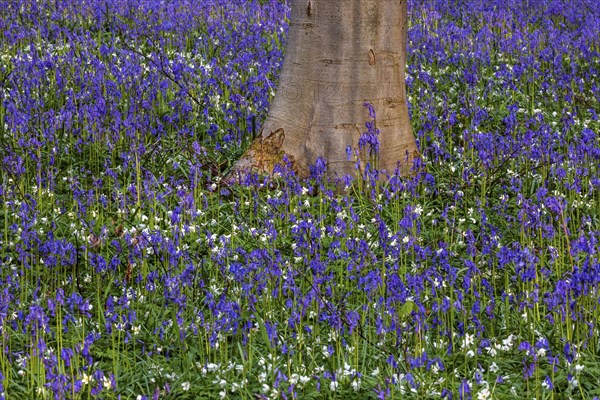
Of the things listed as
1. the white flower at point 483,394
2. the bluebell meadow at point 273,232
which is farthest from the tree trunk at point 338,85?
the white flower at point 483,394

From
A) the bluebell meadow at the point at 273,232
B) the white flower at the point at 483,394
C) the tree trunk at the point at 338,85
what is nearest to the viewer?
the white flower at the point at 483,394

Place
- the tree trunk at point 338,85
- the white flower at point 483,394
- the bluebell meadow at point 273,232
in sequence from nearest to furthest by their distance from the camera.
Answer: the white flower at point 483,394, the bluebell meadow at point 273,232, the tree trunk at point 338,85

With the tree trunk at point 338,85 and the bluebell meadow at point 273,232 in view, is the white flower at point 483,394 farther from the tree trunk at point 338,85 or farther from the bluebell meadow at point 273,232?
the tree trunk at point 338,85

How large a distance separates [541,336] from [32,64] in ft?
18.3

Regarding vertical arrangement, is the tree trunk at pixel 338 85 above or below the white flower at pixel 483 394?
above

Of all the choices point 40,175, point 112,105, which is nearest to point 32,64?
point 112,105

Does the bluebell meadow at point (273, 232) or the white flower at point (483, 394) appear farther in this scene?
the bluebell meadow at point (273, 232)

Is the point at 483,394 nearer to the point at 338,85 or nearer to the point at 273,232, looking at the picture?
the point at 273,232

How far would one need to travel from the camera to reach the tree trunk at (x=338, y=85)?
6.21m

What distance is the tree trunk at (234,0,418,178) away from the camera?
6.21 metres

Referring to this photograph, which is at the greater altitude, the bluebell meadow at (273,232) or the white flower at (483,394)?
the bluebell meadow at (273,232)

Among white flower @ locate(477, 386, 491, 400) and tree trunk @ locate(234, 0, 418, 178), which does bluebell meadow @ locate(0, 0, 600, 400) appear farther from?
tree trunk @ locate(234, 0, 418, 178)

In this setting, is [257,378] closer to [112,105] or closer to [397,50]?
[397,50]

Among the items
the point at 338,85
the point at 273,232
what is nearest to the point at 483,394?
the point at 273,232
